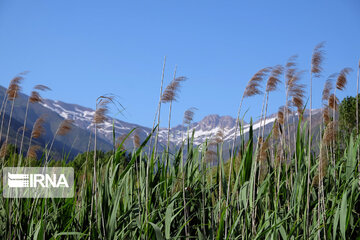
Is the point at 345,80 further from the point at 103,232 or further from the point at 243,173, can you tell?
the point at 103,232

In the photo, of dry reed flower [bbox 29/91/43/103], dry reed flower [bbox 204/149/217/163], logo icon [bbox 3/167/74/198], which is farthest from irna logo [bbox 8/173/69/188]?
dry reed flower [bbox 204/149/217/163]

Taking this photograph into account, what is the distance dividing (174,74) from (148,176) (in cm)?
92

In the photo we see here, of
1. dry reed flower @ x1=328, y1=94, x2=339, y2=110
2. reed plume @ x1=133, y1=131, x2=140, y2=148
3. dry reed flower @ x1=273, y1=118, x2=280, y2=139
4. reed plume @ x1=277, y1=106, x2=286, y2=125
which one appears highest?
dry reed flower @ x1=328, y1=94, x2=339, y2=110

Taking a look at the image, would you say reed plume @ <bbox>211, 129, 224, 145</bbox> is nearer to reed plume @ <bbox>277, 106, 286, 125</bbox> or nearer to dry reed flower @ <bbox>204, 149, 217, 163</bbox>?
dry reed flower @ <bbox>204, 149, 217, 163</bbox>

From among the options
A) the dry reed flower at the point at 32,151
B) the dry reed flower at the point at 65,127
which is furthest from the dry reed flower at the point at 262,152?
the dry reed flower at the point at 32,151

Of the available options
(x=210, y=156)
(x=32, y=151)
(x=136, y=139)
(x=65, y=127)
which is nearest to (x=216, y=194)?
(x=210, y=156)

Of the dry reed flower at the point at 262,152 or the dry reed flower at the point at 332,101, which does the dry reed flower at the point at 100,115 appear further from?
the dry reed flower at the point at 332,101

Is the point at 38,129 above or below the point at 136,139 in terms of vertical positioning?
above

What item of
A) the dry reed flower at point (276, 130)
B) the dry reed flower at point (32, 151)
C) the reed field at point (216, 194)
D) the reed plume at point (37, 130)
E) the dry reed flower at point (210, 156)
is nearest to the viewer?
the reed field at point (216, 194)

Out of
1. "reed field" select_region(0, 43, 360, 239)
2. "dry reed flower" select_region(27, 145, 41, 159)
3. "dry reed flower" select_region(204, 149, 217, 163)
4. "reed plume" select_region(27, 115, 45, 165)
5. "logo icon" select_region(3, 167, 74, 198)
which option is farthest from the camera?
"dry reed flower" select_region(27, 145, 41, 159)

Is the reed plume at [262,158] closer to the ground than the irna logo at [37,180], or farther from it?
farther from it

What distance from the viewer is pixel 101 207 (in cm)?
278

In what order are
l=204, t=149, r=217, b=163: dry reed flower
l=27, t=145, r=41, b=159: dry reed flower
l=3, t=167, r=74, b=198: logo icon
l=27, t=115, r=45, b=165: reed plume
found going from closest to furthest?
l=204, t=149, r=217, b=163: dry reed flower < l=3, t=167, r=74, b=198: logo icon < l=27, t=115, r=45, b=165: reed plume < l=27, t=145, r=41, b=159: dry reed flower

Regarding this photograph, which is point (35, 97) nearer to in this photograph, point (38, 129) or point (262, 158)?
point (38, 129)
